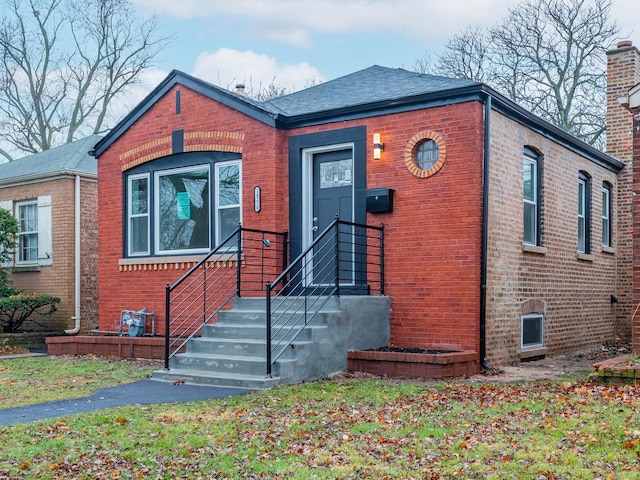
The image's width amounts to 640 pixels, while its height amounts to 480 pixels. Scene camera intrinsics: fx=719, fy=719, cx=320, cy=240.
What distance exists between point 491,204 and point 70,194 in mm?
9919

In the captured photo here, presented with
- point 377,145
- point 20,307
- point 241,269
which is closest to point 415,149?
point 377,145

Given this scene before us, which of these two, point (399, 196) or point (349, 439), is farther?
point (399, 196)

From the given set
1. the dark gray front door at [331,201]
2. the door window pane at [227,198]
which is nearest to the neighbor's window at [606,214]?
the dark gray front door at [331,201]

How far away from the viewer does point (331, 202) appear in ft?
37.0

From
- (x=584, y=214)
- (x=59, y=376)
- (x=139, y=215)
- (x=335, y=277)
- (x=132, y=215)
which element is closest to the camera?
(x=59, y=376)

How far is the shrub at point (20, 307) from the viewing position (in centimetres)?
1490

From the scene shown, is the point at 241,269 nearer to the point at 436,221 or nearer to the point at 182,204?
the point at 182,204

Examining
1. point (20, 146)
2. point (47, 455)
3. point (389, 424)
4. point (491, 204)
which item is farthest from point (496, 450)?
point (20, 146)

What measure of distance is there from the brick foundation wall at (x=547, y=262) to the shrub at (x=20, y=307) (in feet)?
32.2

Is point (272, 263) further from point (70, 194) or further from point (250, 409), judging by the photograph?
point (70, 194)

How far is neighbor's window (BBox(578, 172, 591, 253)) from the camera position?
46.1 ft

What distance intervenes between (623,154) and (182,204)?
971 cm

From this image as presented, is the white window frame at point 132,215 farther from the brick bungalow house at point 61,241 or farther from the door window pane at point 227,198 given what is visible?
the brick bungalow house at point 61,241

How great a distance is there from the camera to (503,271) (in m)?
10.6
